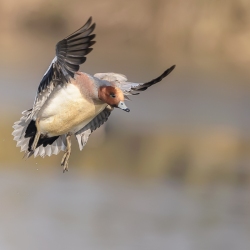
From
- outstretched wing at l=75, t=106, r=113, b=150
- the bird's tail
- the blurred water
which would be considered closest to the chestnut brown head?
outstretched wing at l=75, t=106, r=113, b=150

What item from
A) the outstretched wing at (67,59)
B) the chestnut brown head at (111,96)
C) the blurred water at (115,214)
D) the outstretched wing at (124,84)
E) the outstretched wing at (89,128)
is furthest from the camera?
the blurred water at (115,214)

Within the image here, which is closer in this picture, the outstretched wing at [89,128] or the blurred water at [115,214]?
the outstretched wing at [89,128]

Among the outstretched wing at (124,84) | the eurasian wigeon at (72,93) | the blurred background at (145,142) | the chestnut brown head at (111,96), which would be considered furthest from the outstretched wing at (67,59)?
the blurred background at (145,142)

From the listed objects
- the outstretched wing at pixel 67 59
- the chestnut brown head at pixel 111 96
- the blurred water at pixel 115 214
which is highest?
the outstretched wing at pixel 67 59

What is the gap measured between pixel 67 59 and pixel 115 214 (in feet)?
6.46

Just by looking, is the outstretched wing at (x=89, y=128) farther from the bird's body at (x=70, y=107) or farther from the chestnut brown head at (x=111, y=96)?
the chestnut brown head at (x=111, y=96)

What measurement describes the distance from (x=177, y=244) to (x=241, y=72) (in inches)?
243

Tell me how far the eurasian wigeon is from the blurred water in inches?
37.3

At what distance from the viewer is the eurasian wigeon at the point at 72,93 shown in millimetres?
3838

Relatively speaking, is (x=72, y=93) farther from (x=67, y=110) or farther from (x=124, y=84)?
(x=124, y=84)

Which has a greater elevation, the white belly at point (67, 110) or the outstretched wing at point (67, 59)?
the outstretched wing at point (67, 59)

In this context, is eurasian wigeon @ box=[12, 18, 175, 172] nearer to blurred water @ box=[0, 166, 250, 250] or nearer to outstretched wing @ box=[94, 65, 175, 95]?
outstretched wing @ box=[94, 65, 175, 95]

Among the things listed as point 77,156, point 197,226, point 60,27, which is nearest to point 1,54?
point 60,27

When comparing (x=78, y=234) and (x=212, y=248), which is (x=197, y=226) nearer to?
(x=212, y=248)
